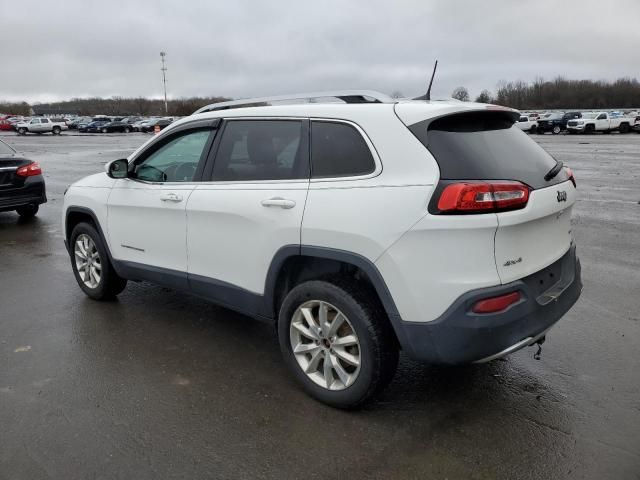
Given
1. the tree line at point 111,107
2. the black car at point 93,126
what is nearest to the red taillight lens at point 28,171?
the black car at point 93,126

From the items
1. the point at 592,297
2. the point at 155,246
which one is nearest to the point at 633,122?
the point at 592,297

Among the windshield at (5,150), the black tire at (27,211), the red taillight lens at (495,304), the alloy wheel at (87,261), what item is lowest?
the black tire at (27,211)

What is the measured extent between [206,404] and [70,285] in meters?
3.15

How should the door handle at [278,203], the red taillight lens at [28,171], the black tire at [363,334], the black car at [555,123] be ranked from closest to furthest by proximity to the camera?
the black tire at [363,334] < the door handle at [278,203] < the red taillight lens at [28,171] < the black car at [555,123]

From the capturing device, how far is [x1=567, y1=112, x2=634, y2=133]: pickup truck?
4094 cm

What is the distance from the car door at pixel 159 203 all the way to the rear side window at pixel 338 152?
1.07 meters

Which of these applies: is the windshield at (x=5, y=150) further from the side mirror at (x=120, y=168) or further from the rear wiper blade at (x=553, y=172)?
the rear wiper blade at (x=553, y=172)

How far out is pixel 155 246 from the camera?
4473 mm

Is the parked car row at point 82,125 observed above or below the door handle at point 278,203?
above

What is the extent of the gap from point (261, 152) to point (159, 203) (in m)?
1.08

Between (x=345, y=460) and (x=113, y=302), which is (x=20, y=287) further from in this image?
(x=345, y=460)

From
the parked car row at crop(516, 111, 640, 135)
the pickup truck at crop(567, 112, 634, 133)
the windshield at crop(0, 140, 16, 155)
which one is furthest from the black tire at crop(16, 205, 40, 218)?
the pickup truck at crop(567, 112, 634, 133)

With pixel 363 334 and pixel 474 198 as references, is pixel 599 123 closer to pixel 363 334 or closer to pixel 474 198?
pixel 474 198

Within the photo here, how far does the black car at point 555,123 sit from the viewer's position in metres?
42.8
